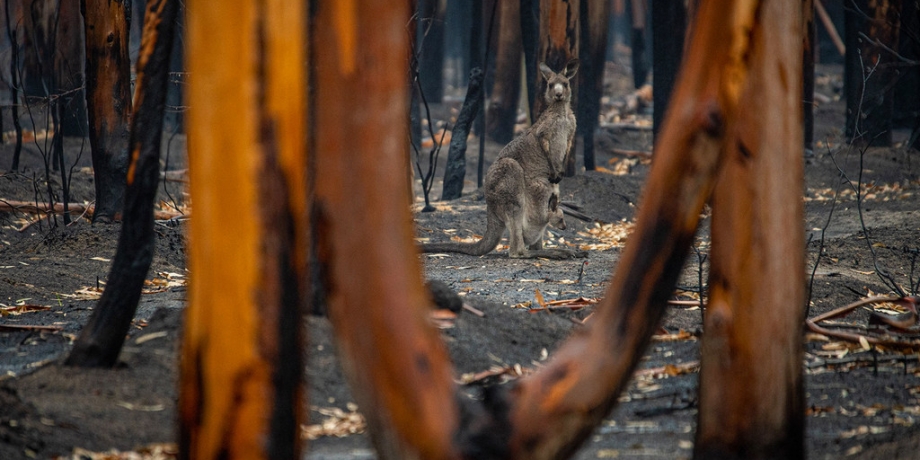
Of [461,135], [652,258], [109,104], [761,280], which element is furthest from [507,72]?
[652,258]

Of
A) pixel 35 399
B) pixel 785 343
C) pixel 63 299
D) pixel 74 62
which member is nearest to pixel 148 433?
pixel 35 399

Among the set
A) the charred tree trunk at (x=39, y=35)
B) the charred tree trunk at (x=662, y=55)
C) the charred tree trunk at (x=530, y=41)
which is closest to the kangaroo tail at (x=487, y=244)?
the charred tree trunk at (x=530, y=41)

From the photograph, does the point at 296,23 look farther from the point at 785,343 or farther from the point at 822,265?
the point at 822,265

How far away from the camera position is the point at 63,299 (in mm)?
6668

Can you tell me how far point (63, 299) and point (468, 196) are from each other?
735 cm

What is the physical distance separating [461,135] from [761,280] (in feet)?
32.9

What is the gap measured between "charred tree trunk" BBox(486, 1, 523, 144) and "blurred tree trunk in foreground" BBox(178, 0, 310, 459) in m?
15.9

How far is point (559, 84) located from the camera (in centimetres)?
966

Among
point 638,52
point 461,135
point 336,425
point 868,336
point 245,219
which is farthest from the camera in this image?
point 638,52

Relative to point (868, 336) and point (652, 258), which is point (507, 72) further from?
point (652, 258)

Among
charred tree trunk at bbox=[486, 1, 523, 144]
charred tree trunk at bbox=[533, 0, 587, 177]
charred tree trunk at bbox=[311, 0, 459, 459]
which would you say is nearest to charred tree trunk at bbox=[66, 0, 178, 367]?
charred tree trunk at bbox=[311, 0, 459, 459]

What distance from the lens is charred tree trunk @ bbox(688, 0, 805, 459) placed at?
2.70 metres

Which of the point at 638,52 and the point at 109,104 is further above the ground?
the point at 638,52

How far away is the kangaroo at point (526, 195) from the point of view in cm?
893
